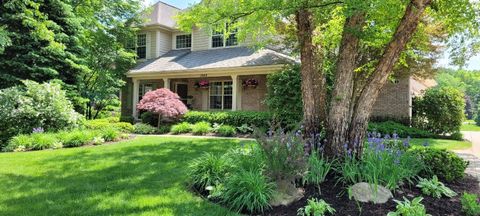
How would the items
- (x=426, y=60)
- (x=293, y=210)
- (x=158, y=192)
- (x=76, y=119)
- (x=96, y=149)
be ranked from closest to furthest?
1. (x=293, y=210)
2. (x=158, y=192)
3. (x=96, y=149)
4. (x=76, y=119)
5. (x=426, y=60)

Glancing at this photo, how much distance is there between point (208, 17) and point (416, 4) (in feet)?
15.6

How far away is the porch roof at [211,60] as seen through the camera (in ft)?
50.5

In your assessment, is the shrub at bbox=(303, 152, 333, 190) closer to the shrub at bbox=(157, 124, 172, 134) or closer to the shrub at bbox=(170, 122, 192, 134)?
the shrub at bbox=(170, 122, 192, 134)

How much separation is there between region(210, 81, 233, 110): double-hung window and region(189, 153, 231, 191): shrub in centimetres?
1326

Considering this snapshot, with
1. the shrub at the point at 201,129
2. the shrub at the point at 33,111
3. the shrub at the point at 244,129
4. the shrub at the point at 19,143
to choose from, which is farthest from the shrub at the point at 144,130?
the shrub at the point at 19,143

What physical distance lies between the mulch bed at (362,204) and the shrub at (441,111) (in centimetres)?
1064

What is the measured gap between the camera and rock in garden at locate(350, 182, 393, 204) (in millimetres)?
4168

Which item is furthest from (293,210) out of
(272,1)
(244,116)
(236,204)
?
(244,116)

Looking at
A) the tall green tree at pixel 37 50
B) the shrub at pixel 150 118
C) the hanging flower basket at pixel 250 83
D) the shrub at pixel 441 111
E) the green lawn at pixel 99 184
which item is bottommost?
the green lawn at pixel 99 184

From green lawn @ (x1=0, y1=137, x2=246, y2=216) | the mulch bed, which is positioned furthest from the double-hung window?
the mulch bed

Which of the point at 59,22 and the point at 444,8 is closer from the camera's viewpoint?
the point at 444,8

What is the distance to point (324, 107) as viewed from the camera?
21.4 ft

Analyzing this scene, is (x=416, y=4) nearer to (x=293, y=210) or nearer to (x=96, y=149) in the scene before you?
→ (x=293, y=210)

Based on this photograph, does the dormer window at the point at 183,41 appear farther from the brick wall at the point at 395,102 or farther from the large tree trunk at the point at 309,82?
the large tree trunk at the point at 309,82
